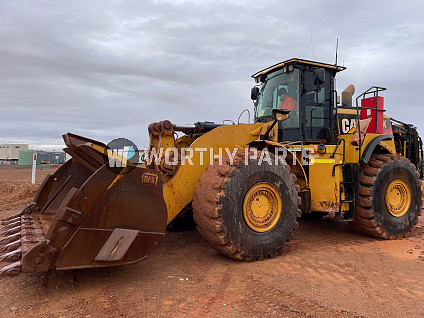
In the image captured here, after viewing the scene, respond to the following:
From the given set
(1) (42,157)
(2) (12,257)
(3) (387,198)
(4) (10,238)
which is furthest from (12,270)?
(1) (42,157)

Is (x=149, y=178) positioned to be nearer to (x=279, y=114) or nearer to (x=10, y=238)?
(x=10, y=238)

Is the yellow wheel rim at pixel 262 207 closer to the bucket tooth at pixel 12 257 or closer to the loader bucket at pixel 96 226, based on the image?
the loader bucket at pixel 96 226

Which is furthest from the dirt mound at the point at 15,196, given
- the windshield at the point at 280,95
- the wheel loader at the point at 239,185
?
the windshield at the point at 280,95

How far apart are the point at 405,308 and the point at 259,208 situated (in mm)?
1966

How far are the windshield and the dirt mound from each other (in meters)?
6.66

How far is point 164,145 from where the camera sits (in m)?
5.12

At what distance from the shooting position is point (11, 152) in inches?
2195

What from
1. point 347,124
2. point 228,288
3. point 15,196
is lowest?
point 228,288

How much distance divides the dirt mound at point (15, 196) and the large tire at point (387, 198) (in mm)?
8019

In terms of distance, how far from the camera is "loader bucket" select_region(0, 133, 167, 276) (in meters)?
3.10

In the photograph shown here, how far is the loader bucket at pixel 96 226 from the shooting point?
3.10 meters

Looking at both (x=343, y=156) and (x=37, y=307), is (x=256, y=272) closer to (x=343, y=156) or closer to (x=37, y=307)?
(x=37, y=307)

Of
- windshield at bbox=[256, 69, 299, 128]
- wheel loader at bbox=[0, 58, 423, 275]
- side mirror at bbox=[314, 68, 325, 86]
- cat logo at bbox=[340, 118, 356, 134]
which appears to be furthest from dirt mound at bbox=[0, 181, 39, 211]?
cat logo at bbox=[340, 118, 356, 134]

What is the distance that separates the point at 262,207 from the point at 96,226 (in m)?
2.23
